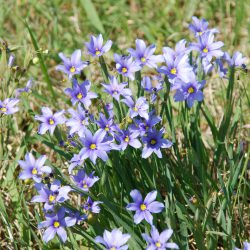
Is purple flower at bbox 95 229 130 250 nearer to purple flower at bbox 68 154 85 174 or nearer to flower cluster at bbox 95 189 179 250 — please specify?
flower cluster at bbox 95 189 179 250

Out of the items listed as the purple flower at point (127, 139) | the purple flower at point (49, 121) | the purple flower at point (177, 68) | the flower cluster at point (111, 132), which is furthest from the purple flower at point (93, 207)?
the purple flower at point (177, 68)

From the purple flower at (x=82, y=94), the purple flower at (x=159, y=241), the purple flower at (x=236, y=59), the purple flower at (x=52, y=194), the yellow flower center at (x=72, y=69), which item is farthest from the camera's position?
the purple flower at (x=236, y=59)

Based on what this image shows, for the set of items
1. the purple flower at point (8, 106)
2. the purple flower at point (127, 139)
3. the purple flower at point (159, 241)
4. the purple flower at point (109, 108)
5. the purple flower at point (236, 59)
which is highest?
the purple flower at point (8, 106)

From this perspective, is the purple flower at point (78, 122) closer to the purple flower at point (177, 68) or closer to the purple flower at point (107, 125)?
the purple flower at point (107, 125)

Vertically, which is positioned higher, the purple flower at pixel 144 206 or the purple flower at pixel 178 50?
the purple flower at pixel 178 50

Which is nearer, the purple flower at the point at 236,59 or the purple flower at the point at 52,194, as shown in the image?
the purple flower at the point at 52,194

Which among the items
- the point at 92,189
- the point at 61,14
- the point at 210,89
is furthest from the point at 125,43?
the point at 92,189

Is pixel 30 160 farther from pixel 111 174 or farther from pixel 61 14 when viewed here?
pixel 61 14
